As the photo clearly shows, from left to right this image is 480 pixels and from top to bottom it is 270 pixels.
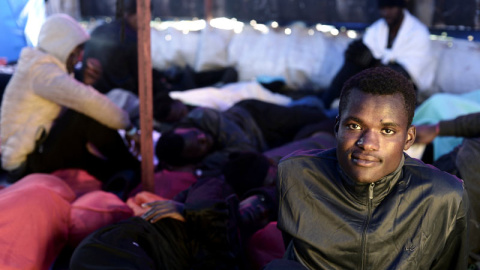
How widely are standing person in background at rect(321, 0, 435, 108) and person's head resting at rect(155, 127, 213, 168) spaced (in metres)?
1.84

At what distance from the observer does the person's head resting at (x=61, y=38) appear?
3127mm

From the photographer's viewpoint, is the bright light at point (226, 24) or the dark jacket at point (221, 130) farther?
the bright light at point (226, 24)

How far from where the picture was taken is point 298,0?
569cm

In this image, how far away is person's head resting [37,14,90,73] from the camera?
313 cm

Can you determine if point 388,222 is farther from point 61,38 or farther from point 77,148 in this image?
point 61,38

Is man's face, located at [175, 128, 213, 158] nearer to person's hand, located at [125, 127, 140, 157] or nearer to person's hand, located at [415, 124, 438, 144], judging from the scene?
person's hand, located at [125, 127, 140, 157]

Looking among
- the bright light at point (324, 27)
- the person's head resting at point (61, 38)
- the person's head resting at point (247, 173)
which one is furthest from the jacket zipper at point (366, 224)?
the bright light at point (324, 27)

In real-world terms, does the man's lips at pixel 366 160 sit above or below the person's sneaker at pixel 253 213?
above

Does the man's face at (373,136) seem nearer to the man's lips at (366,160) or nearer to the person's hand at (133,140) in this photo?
the man's lips at (366,160)

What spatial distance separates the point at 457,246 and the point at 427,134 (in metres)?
1.43

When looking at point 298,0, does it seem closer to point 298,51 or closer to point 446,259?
point 298,51

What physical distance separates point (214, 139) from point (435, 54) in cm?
243

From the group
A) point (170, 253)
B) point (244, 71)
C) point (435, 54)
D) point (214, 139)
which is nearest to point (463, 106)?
point (435, 54)

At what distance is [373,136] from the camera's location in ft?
5.01
